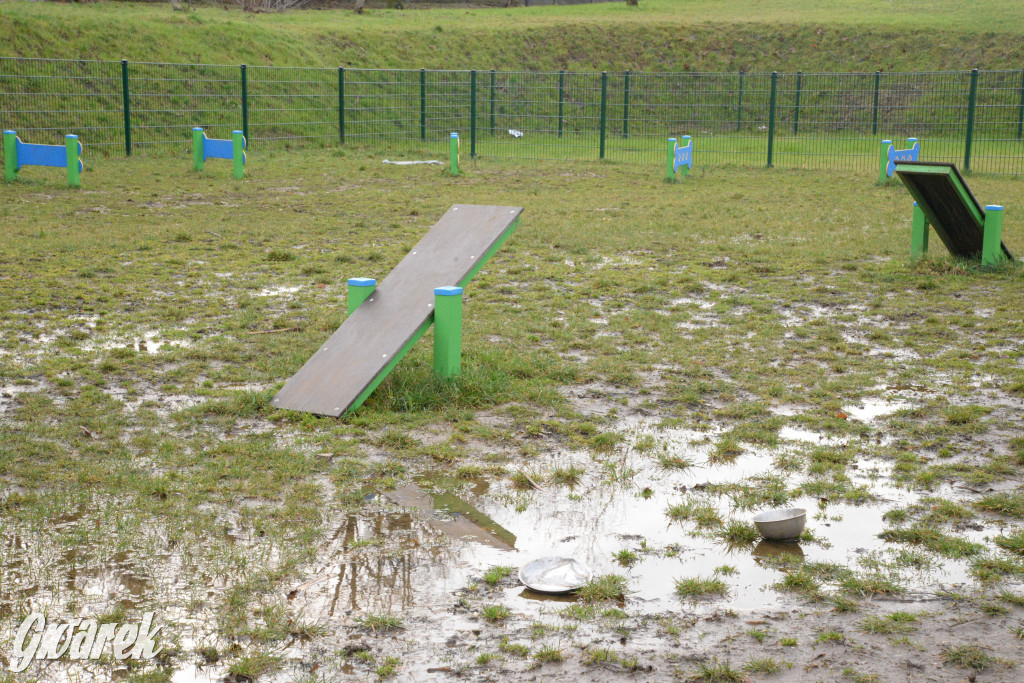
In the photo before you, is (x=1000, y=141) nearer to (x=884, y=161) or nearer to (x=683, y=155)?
(x=884, y=161)

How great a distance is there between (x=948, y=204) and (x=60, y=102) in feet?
55.1

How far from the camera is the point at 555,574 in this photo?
147 inches

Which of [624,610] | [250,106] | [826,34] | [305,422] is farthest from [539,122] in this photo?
[624,610]

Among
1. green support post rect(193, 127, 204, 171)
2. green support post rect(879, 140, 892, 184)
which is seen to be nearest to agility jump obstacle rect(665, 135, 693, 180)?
green support post rect(879, 140, 892, 184)

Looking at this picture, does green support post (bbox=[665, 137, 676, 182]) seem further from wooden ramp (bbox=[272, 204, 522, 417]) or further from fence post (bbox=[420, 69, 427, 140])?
wooden ramp (bbox=[272, 204, 522, 417])

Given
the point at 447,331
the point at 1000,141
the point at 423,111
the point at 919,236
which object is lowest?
the point at 447,331

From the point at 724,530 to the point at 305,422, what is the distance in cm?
241

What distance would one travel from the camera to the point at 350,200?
14.2 meters

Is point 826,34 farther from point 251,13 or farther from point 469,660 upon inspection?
point 469,660

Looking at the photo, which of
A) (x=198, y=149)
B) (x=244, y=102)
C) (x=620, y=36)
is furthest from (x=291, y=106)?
(x=620, y=36)

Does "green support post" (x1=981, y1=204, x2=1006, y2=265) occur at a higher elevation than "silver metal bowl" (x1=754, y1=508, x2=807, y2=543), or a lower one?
higher

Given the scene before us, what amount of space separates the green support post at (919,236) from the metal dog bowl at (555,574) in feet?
24.2

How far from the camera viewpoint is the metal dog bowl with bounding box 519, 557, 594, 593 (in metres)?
3.65

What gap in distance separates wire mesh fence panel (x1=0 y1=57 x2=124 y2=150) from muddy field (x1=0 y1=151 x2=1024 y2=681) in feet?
32.5
